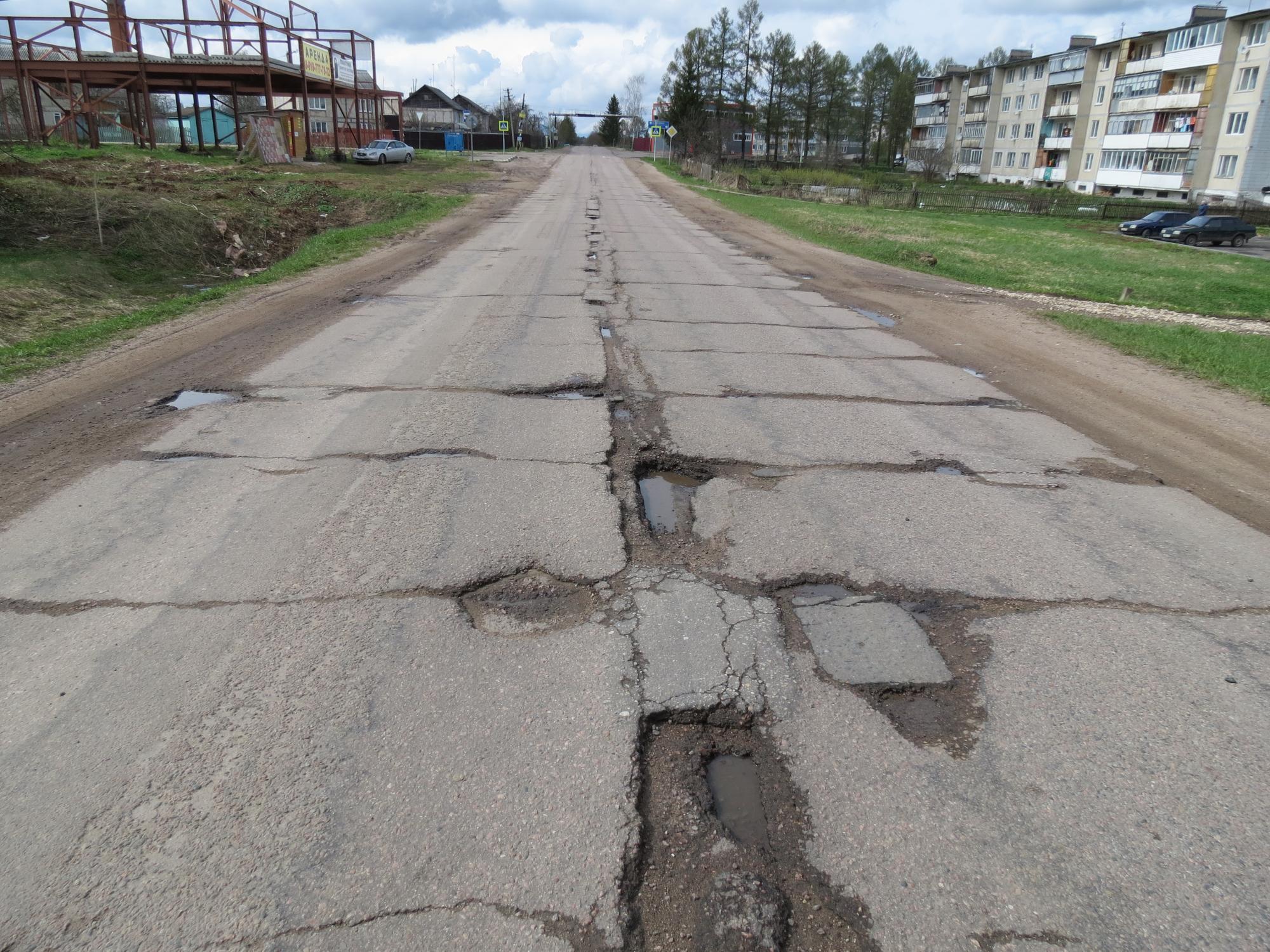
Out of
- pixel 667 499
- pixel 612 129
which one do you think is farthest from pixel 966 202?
pixel 612 129

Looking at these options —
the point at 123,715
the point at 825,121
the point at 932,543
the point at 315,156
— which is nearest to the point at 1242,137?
the point at 825,121

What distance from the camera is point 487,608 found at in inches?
154

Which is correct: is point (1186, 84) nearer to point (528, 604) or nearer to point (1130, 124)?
point (1130, 124)

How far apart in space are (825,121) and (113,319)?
91855 mm

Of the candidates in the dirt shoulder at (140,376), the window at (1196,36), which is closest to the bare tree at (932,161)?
the window at (1196,36)

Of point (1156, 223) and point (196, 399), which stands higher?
point (1156, 223)

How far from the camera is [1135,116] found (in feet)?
212

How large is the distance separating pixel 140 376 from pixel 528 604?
19.1 feet

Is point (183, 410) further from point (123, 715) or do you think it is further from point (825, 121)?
point (825, 121)

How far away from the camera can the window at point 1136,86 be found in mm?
63094

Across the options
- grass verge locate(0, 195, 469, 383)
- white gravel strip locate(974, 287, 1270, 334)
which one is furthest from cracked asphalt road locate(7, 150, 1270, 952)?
white gravel strip locate(974, 287, 1270, 334)

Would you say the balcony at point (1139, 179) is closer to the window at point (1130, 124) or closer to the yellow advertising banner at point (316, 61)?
the window at point (1130, 124)

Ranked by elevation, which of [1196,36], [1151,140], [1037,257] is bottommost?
[1037,257]

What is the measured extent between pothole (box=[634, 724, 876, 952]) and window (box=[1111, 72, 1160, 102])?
76765 mm
